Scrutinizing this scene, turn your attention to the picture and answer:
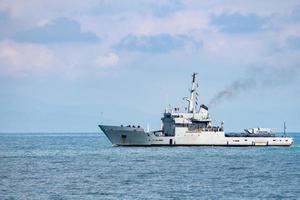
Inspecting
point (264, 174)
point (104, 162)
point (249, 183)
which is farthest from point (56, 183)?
point (104, 162)

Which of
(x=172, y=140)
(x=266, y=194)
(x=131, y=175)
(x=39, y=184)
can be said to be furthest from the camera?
(x=172, y=140)

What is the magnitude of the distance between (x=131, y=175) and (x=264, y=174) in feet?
42.9

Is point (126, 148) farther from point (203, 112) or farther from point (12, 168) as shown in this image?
point (12, 168)

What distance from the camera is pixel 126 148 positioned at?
5084 inches

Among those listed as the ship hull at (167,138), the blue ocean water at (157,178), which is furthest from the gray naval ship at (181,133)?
the blue ocean water at (157,178)

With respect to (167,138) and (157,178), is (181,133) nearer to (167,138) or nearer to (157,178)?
(167,138)

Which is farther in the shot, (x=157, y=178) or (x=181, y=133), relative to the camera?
(x=181, y=133)

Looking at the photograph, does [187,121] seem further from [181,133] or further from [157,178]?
Answer: [157,178]

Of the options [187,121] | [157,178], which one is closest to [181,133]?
[187,121]

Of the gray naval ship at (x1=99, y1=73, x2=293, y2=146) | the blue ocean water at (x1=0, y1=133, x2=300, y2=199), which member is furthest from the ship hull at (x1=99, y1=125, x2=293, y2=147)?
the blue ocean water at (x1=0, y1=133, x2=300, y2=199)

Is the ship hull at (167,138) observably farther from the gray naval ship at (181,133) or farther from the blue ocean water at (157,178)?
the blue ocean water at (157,178)

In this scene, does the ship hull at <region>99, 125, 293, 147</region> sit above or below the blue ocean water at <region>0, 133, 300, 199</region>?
above

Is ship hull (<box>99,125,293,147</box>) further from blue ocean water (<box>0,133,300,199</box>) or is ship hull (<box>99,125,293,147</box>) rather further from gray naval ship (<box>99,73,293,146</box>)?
blue ocean water (<box>0,133,300,199</box>)

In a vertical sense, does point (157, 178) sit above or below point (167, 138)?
below
